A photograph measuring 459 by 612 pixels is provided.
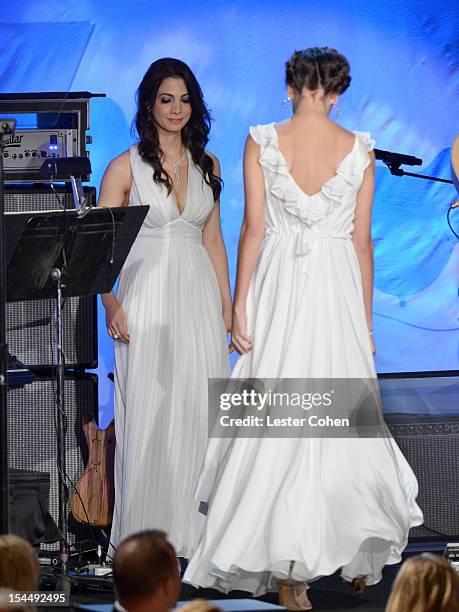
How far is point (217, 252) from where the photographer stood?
19.8 feet

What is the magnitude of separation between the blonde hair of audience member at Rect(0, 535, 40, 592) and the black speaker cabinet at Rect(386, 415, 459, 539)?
129 inches

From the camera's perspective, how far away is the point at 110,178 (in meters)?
5.82

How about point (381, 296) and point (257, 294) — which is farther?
point (381, 296)

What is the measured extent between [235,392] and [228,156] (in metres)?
3.52

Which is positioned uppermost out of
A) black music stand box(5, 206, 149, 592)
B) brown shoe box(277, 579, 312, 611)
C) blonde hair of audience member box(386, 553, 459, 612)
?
black music stand box(5, 206, 149, 592)

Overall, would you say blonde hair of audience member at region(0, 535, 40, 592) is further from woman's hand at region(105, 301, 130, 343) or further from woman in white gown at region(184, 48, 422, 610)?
woman's hand at region(105, 301, 130, 343)

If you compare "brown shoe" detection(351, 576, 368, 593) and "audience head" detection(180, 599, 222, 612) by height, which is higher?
"audience head" detection(180, 599, 222, 612)

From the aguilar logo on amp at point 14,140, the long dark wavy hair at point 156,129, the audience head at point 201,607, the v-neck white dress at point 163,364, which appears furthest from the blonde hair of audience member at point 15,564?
the aguilar logo on amp at point 14,140

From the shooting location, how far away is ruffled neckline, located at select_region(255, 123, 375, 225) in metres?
4.66

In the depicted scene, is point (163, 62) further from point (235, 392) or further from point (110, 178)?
point (235, 392)

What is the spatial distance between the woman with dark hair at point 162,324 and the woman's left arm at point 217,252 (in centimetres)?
11

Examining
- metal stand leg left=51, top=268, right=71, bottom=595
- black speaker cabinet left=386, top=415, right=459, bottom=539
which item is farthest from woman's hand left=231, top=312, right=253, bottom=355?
black speaker cabinet left=386, top=415, right=459, bottom=539

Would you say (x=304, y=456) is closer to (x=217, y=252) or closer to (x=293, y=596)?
(x=293, y=596)

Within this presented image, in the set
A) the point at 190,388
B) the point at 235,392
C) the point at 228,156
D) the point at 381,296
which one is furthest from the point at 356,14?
the point at 235,392
